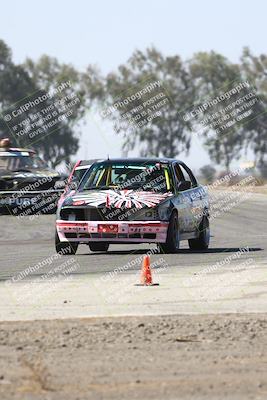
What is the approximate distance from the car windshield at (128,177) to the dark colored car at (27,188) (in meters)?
9.52

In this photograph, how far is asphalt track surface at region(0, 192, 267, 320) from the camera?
11289 mm

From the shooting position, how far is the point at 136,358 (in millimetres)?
8203

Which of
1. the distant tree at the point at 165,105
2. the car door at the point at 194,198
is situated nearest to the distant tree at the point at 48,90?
the distant tree at the point at 165,105

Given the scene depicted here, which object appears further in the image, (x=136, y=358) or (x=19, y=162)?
(x=19, y=162)

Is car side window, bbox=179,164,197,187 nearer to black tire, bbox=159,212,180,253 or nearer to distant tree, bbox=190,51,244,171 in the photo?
black tire, bbox=159,212,180,253

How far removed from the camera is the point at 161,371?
768cm

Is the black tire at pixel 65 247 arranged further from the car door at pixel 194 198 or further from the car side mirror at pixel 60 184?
the car side mirror at pixel 60 184

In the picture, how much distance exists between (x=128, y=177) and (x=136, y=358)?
10.3 metres

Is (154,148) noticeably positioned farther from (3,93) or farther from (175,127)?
(3,93)

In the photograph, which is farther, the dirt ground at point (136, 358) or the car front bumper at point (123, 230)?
the car front bumper at point (123, 230)

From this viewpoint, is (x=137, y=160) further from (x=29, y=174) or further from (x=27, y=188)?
(x=29, y=174)

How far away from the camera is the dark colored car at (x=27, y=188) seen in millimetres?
28281

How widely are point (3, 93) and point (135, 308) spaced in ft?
268

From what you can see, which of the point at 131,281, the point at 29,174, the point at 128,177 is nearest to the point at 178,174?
the point at 128,177
